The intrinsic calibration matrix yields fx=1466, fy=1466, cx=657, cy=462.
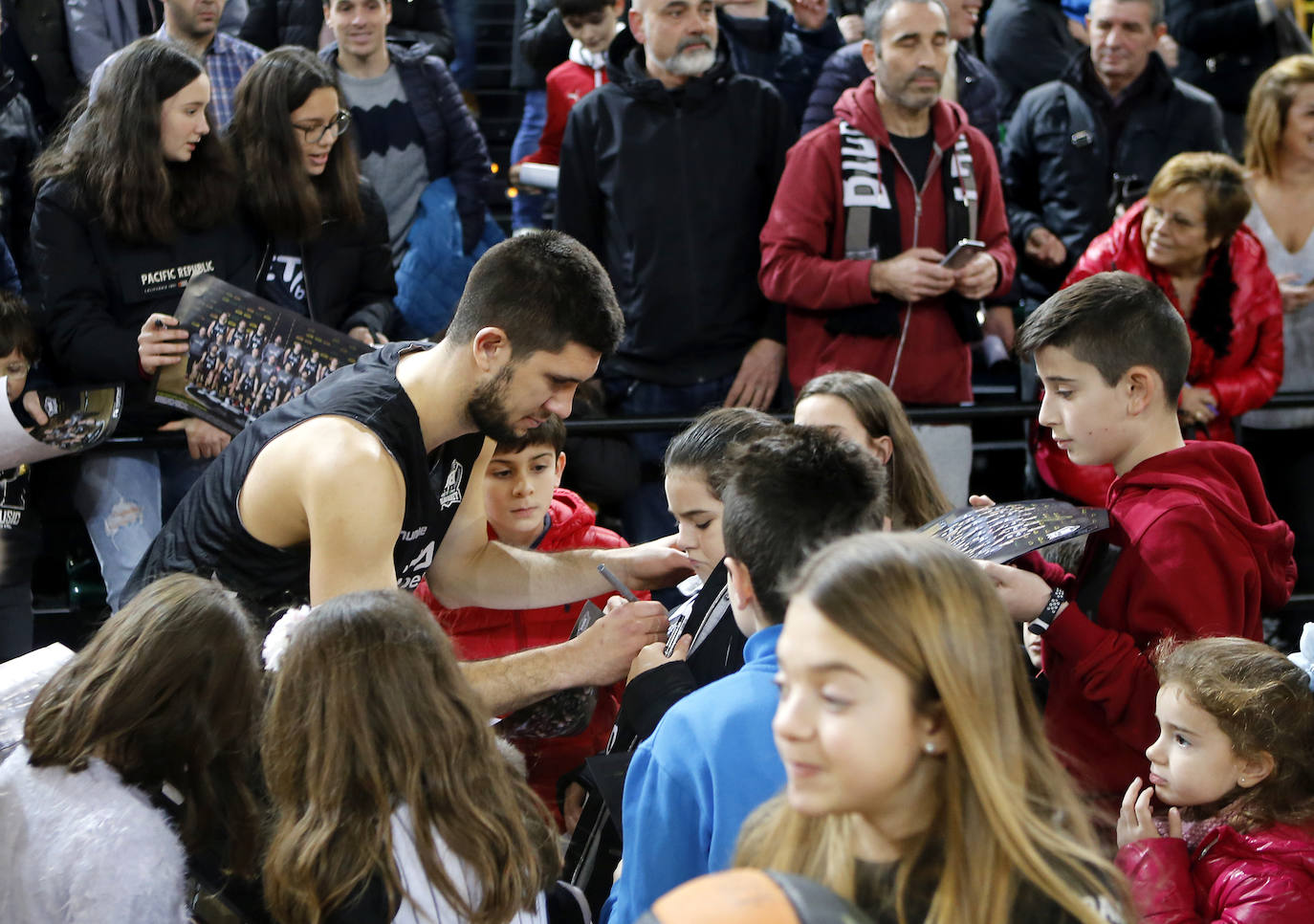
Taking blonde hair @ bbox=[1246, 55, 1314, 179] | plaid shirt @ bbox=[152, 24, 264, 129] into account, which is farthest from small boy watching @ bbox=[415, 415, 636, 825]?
blonde hair @ bbox=[1246, 55, 1314, 179]

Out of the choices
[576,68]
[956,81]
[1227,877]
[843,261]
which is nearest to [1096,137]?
[956,81]

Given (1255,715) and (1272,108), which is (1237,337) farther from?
(1255,715)

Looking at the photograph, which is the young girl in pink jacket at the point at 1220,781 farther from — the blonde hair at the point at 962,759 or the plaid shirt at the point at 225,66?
the plaid shirt at the point at 225,66

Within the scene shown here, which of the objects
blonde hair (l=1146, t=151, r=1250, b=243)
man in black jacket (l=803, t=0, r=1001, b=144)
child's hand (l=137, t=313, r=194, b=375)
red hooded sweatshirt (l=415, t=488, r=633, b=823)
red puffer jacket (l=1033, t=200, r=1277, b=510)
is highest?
man in black jacket (l=803, t=0, r=1001, b=144)

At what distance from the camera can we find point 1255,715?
2744mm

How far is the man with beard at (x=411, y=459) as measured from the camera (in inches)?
119

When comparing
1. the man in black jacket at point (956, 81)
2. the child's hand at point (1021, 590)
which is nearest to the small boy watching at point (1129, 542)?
the child's hand at point (1021, 590)

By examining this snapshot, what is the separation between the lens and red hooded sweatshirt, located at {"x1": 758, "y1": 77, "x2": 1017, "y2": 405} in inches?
196

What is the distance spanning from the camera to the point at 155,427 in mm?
4531

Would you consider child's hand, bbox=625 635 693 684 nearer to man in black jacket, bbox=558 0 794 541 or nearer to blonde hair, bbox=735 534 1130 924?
blonde hair, bbox=735 534 1130 924

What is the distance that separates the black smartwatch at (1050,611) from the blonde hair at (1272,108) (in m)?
3.12

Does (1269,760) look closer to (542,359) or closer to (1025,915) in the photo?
(1025,915)

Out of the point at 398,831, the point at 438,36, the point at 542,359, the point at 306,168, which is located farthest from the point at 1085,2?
the point at 398,831

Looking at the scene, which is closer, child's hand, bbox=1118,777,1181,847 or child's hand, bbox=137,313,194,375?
child's hand, bbox=1118,777,1181,847
